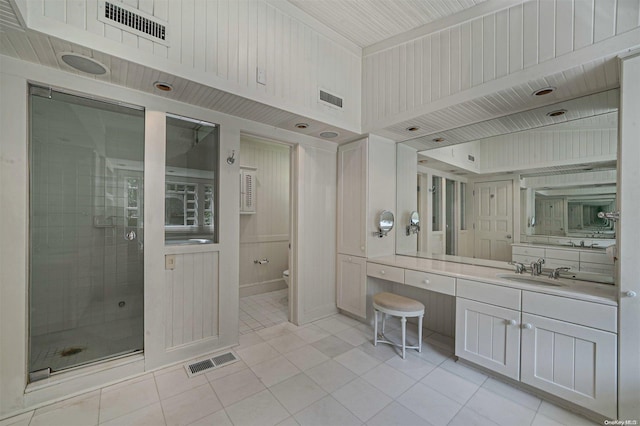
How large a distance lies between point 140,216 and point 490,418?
300cm

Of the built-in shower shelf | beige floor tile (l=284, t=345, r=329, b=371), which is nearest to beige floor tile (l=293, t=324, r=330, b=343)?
beige floor tile (l=284, t=345, r=329, b=371)

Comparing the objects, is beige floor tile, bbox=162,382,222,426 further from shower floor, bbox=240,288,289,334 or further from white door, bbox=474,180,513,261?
white door, bbox=474,180,513,261

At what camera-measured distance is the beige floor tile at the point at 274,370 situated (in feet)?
7.00

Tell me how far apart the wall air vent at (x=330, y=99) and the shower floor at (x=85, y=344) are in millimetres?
2661

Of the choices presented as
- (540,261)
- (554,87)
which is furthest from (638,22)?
(540,261)

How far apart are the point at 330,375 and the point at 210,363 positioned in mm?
1082

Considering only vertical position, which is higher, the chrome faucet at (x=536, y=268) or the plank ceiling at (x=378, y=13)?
the plank ceiling at (x=378, y=13)

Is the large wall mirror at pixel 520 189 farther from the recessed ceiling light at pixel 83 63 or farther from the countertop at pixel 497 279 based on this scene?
the recessed ceiling light at pixel 83 63

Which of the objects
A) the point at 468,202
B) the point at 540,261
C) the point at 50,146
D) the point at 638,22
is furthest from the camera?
the point at 468,202

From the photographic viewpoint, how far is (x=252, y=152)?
440 centimetres

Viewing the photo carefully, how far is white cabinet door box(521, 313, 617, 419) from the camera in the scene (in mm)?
1648

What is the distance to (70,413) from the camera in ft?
5.74

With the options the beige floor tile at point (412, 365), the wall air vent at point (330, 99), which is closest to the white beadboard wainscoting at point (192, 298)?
the beige floor tile at point (412, 365)

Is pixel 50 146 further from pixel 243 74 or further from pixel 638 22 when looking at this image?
pixel 638 22
